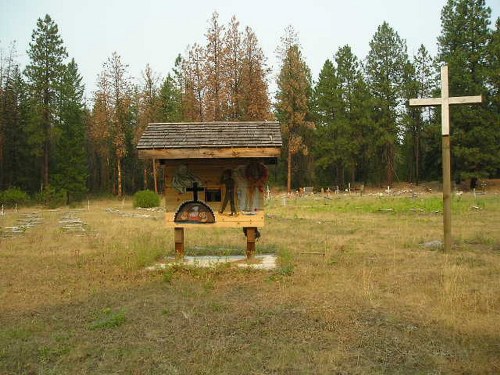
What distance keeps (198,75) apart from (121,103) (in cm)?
1430

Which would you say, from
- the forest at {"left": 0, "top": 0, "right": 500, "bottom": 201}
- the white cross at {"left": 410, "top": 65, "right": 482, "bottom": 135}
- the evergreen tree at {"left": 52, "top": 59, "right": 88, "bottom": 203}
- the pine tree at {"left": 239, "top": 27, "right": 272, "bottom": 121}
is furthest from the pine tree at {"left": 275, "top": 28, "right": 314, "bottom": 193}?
the white cross at {"left": 410, "top": 65, "right": 482, "bottom": 135}

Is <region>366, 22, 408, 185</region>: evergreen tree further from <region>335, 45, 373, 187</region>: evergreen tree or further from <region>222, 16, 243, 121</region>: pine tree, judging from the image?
<region>222, 16, 243, 121</region>: pine tree

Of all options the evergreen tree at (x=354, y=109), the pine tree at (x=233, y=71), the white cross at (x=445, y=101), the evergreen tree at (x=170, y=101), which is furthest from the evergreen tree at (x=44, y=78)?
the white cross at (x=445, y=101)

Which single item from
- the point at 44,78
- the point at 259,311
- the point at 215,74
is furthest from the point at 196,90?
the point at 259,311

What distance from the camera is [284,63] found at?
45.1m

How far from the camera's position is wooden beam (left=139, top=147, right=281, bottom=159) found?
35.0 ft

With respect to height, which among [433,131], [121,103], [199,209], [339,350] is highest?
[121,103]

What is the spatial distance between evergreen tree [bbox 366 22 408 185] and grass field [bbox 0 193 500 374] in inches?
1516

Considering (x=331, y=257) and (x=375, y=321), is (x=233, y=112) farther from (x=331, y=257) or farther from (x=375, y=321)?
(x=375, y=321)

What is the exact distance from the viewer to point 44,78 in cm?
4381

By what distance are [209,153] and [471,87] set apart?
38695 mm

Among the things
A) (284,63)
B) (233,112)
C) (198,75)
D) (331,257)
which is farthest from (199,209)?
(284,63)

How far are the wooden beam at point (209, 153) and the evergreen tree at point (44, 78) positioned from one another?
36.8m

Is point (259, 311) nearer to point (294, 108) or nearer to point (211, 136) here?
point (211, 136)
